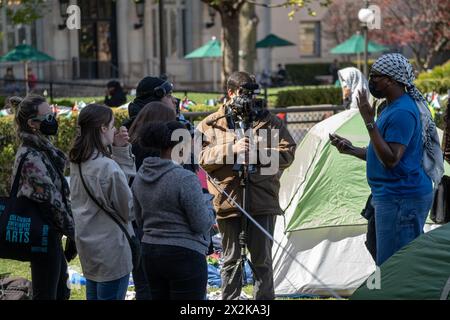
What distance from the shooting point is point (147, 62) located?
34.9 m

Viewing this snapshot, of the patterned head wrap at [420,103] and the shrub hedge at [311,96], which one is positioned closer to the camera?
the patterned head wrap at [420,103]

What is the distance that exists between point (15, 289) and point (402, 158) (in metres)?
3.07

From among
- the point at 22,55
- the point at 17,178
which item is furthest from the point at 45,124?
the point at 22,55

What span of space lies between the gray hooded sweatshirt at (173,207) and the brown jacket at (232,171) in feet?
4.33

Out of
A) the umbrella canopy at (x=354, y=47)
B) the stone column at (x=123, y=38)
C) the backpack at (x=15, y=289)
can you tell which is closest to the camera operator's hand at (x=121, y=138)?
the backpack at (x=15, y=289)

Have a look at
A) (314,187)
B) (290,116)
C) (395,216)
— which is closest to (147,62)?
(290,116)

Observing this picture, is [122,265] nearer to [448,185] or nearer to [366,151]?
[366,151]

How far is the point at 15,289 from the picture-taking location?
22.9 ft

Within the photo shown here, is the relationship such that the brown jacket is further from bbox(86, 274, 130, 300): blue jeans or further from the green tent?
the green tent

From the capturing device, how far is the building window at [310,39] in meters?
42.9

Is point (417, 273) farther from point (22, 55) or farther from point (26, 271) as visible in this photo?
point (22, 55)

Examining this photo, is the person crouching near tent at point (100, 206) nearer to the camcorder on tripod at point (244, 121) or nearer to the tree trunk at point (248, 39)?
the camcorder on tripod at point (244, 121)

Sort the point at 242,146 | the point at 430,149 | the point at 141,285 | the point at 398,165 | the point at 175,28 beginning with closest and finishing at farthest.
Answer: the point at 398,165, the point at 430,149, the point at 141,285, the point at 242,146, the point at 175,28
